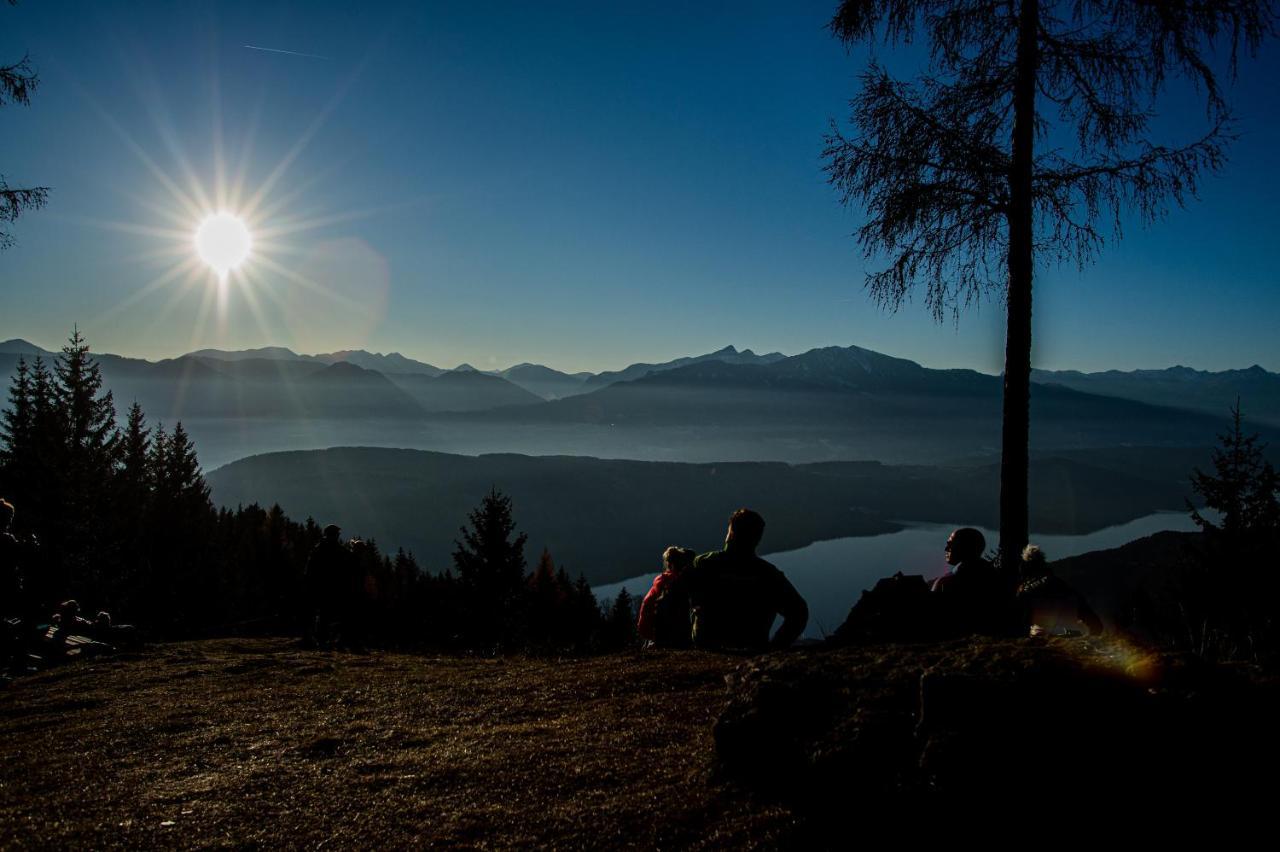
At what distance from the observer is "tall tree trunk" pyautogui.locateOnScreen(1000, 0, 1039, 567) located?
8.91 metres

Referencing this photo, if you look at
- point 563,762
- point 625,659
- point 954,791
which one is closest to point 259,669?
point 625,659

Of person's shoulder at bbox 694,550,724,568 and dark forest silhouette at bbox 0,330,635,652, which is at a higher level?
person's shoulder at bbox 694,550,724,568

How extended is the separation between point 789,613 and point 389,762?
11.3 ft

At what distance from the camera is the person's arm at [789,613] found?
5.93m

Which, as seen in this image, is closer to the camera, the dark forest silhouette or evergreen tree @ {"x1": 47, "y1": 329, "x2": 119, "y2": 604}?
the dark forest silhouette

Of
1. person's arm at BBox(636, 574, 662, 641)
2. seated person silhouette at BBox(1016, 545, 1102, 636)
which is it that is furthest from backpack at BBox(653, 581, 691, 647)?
seated person silhouette at BBox(1016, 545, 1102, 636)

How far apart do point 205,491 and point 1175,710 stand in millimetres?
50940

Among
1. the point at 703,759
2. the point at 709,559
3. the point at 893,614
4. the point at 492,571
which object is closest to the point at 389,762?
the point at 703,759

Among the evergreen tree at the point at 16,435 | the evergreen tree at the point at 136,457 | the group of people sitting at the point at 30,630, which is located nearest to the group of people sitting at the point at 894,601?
the group of people sitting at the point at 30,630

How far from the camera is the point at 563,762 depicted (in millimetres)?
4164

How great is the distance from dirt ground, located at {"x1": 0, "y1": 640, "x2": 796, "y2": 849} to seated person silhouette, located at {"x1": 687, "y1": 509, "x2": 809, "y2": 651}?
13.7 inches

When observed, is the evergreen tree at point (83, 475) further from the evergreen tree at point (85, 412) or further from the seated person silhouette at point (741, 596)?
the seated person silhouette at point (741, 596)

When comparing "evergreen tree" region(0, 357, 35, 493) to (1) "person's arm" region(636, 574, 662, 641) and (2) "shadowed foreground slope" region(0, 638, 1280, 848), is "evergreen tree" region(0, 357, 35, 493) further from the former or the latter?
(1) "person's arm" region(636, 574, 662, 641)

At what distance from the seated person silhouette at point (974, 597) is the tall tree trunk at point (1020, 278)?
3324mm
